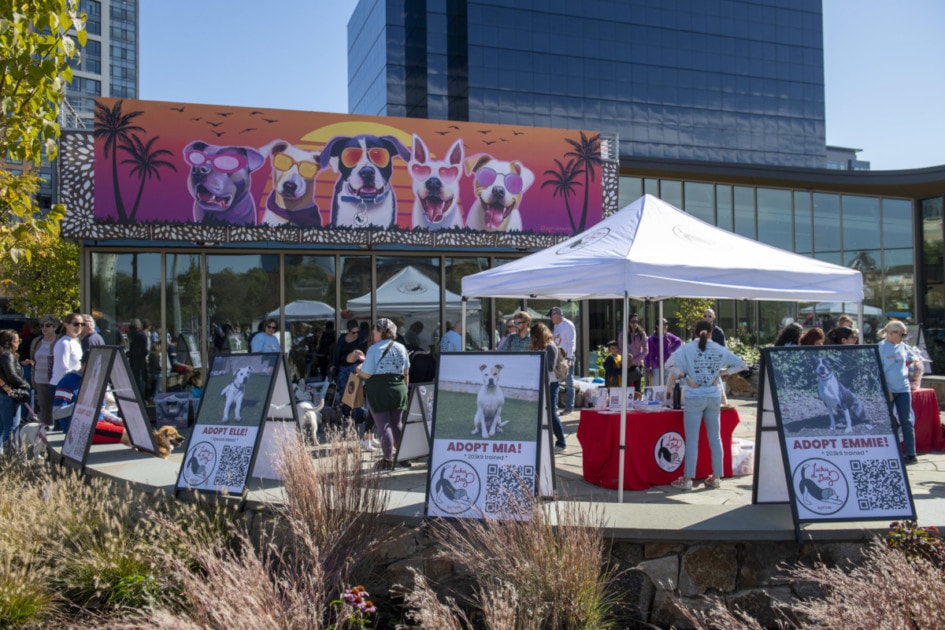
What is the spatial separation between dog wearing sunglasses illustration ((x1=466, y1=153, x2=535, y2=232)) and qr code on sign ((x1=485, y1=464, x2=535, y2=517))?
9163 millimetres

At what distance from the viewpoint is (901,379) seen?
8250mm

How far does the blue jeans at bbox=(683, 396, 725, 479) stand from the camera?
277 inches

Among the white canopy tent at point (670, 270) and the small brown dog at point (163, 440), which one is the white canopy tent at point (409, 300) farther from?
the white canopy tent at point (670, 270)

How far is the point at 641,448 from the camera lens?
7.34 metres

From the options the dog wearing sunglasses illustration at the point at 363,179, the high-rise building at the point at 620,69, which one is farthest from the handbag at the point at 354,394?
the high-rise building at the point at 620,69

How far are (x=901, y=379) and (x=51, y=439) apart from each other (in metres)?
9.67

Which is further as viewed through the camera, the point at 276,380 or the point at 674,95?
the point at 674,95

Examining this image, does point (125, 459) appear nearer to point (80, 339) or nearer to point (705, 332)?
point (80, 339)

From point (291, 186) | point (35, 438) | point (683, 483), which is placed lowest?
point (683, 483)

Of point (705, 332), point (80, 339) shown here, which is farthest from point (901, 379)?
point (80, 339)

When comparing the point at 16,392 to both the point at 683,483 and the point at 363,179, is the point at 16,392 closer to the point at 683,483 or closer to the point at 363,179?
the point at 363,179

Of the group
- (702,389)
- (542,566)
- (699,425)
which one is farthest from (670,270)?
(542,566)

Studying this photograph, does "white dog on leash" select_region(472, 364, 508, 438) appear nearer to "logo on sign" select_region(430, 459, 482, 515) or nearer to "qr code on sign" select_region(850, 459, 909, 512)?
"logo on sign" select_region(430, 459, 482, 515)

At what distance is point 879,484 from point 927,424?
5.01 metres
